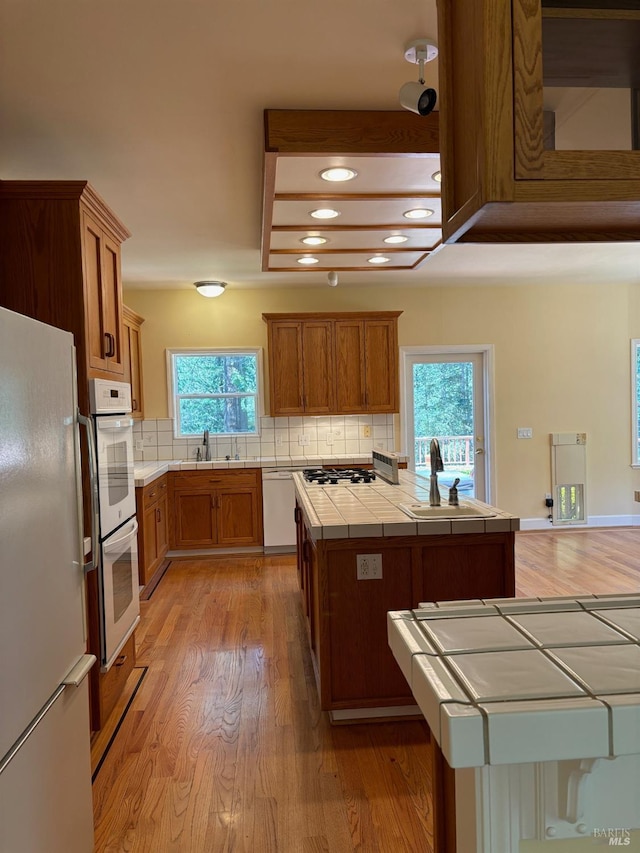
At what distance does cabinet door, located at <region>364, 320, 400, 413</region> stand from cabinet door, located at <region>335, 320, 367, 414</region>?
5 cm

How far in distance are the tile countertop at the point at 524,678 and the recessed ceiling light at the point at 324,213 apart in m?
2.53

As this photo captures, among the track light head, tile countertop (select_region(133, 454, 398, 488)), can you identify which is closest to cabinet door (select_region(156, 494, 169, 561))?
tile countertop (select_region(133, 454, 398, 488))

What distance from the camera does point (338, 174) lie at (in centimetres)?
280

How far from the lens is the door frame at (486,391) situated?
654 centimetres

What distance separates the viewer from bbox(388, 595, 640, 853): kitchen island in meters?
0.82

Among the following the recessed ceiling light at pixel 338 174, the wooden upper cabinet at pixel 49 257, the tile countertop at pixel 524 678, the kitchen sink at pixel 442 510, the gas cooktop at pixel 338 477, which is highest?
the recessed ceiling light at pixel 338 174

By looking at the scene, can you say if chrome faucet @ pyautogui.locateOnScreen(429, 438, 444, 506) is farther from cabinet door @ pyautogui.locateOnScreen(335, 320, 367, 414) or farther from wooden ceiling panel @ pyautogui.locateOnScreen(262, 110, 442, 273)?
cabinet door @ pyautogui.locateOnScreen(335, 320, 367, 414)

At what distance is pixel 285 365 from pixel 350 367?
2.15ft

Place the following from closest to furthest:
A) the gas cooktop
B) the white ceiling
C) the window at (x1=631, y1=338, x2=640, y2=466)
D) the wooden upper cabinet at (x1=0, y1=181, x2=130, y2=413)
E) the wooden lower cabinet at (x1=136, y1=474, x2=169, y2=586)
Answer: the white ceiling → the wooden upper cabinet at (x1=0, y1=181, x2=130, y2=413) → the gas cooktop → the wooden lower cabinet at (x1=136, y1=474, x2=169, y2=586) → the window at (x1=631, y1=338, x2=640, y2=466)

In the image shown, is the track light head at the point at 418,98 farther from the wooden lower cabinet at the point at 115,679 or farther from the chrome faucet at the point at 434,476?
the wooden lower cabinet at the point at 115,679

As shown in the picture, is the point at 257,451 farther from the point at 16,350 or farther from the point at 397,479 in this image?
the point at 16,350

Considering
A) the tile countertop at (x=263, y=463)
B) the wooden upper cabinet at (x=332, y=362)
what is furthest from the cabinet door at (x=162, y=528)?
the wooden upper cabinet at (x=332, y=362)

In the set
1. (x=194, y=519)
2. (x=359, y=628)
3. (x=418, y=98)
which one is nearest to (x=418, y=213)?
(x=418, y=98)

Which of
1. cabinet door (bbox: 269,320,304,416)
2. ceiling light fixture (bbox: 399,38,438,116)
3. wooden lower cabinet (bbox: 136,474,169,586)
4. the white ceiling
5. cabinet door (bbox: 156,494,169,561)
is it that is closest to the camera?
the white ceiling
